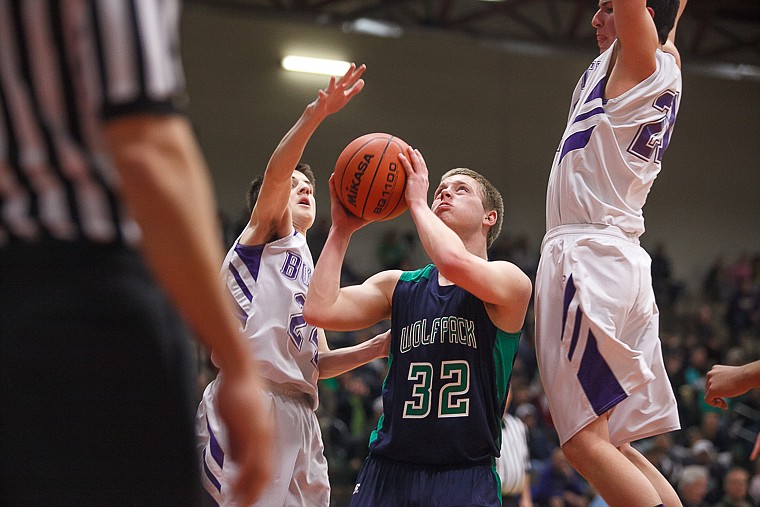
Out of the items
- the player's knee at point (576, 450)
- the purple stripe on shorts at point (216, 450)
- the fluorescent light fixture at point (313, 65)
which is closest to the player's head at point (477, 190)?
the player's knee at point (576, 450)

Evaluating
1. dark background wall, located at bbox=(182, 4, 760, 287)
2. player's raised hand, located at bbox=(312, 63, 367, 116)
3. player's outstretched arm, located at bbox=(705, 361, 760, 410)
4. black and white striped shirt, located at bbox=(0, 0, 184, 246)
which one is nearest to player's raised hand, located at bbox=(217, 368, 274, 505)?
black and white striped shirt, located at bbox=(0, 0, 184, 246)

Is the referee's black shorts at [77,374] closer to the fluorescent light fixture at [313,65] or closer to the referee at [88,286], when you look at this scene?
the referee at [88,286]

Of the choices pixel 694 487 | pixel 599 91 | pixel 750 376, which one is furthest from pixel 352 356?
pixel 694 487

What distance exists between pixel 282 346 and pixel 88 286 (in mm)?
2975

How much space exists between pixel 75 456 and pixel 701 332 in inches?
789

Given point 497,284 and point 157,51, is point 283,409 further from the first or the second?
point 157,51

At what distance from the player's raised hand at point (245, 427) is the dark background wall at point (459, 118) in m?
16.9

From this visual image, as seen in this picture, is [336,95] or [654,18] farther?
[654,18]

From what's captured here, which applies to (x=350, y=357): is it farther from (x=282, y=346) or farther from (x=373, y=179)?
(x=373, y=179)

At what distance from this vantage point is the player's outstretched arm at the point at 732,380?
4500 millimetres

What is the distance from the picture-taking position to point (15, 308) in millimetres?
1779

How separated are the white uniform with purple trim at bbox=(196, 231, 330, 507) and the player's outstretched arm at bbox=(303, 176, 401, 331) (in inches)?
15.2

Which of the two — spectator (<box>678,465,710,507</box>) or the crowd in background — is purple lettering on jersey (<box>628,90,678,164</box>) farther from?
spectator (<box>678,465,710,507</box>)

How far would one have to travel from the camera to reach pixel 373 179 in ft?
14.3
